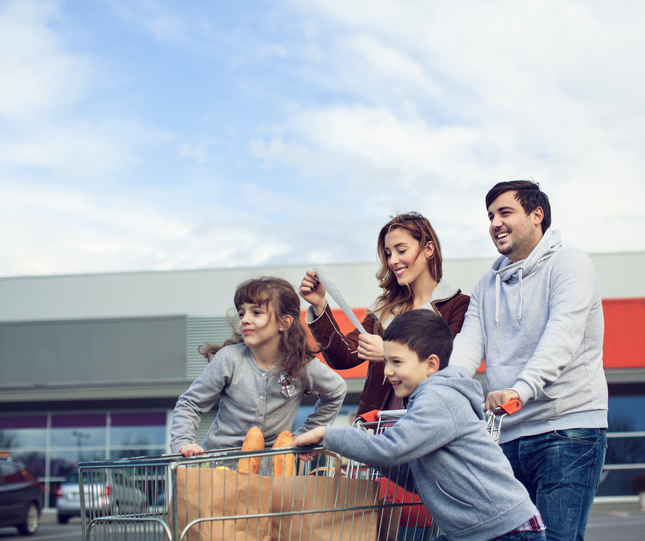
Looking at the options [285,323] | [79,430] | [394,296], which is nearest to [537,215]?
[394,296]

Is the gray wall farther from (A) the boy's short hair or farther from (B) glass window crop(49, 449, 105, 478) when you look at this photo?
(A) the boy's short hair

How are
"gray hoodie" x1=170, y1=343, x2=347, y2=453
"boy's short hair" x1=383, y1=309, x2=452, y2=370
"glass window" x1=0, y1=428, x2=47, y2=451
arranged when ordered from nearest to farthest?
"boy's short hair" x1=383, y1=309, x2=452, y2=370, "gray hoodie" x1=170, y1=343, x2=347, y2=453, "glass window" x1=0, y1=428, x2=47, y2=451

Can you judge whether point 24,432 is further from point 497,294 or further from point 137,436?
point 497,294

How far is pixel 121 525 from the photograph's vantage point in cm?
247

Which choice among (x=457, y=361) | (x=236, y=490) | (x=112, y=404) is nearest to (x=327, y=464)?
(x=236, y=490)

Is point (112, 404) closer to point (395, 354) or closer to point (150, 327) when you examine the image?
point (150, 327)

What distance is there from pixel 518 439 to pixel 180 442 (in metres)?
1.41

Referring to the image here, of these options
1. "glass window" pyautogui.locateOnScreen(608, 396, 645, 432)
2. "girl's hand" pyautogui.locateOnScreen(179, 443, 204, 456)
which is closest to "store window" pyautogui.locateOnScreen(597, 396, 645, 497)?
"glass window" pyautogui.locateOnScreen(608, 396, 645, 432)

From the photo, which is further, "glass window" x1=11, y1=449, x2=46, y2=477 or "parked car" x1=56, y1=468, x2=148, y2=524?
"glass window" x1=11, y1=449, x2=46, y2=477

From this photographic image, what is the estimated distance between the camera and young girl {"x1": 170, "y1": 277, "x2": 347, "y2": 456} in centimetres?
316

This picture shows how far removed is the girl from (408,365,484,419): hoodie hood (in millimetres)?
842

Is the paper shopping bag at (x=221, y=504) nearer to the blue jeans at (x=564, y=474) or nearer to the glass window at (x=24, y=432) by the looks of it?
the blue jeans at (x=564, y=474)

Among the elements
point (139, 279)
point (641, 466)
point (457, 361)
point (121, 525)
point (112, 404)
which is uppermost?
point (139, 279)

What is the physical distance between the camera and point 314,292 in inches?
129
